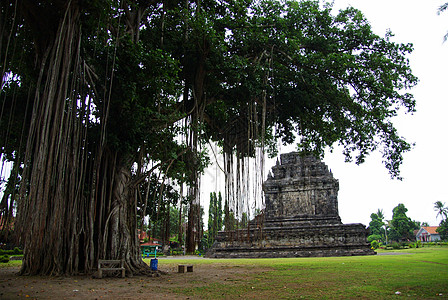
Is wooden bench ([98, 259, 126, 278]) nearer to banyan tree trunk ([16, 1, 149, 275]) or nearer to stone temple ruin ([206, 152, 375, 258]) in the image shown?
banyan tree trunk ([16, 1, 149, 275])

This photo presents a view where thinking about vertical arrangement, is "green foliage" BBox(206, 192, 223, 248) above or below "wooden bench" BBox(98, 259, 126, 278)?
above

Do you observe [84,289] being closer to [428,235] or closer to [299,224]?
[299,224]

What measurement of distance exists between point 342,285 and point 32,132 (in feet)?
15.0

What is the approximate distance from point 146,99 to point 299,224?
15189 millimetres

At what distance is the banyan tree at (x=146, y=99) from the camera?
15.0 feet

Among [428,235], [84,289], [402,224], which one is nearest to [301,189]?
[84,289]

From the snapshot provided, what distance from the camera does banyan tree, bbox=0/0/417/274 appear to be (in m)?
4.57

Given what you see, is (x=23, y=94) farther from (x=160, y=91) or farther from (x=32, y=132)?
(x=32, y=132)

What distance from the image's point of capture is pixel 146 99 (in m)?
7.17

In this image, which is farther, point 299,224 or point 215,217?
point 299,224

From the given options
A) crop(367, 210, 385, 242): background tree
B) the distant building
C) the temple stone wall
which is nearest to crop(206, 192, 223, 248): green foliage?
the temple stone wall

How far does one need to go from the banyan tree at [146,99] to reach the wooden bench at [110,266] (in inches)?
8.4

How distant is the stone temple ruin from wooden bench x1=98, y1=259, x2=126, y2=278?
725 centimetres

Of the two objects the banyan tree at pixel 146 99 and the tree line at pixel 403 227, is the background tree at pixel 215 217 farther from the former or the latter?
the tree line at pixel 403 227
